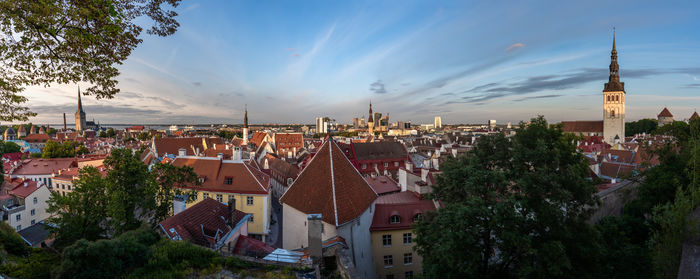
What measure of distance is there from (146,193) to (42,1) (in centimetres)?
1248

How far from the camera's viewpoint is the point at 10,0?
556cm

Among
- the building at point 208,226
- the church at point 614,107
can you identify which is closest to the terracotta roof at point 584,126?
the church at point 614,107

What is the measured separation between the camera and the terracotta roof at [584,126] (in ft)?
312

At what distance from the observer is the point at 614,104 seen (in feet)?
283

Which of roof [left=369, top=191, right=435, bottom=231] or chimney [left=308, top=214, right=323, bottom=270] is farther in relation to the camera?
roof [left=369, top=191, right=435, bottom=231]

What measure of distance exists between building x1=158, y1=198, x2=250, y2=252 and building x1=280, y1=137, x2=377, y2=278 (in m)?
3.06

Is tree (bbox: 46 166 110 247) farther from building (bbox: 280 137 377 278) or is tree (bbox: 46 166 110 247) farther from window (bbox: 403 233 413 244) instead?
window (bbox: 403 233 413 244)

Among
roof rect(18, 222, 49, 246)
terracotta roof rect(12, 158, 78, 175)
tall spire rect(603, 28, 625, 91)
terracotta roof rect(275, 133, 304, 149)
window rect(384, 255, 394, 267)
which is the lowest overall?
window rect(384, 255, 394, 267)

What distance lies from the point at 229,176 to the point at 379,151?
99.0 feet

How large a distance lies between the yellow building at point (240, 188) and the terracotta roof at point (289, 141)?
42.6m

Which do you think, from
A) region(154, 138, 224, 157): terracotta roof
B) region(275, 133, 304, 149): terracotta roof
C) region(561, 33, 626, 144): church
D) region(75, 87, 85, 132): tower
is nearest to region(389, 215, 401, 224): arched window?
region(154, 138, 224, 157): terracotta roof

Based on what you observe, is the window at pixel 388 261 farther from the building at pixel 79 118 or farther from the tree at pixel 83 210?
the building at pixel 79 118

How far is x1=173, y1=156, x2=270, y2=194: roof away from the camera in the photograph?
83.7 ft

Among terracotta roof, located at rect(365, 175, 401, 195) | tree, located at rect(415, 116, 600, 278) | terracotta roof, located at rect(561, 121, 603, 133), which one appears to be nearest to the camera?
tree, located at rect(415, 116, 600, 278)
